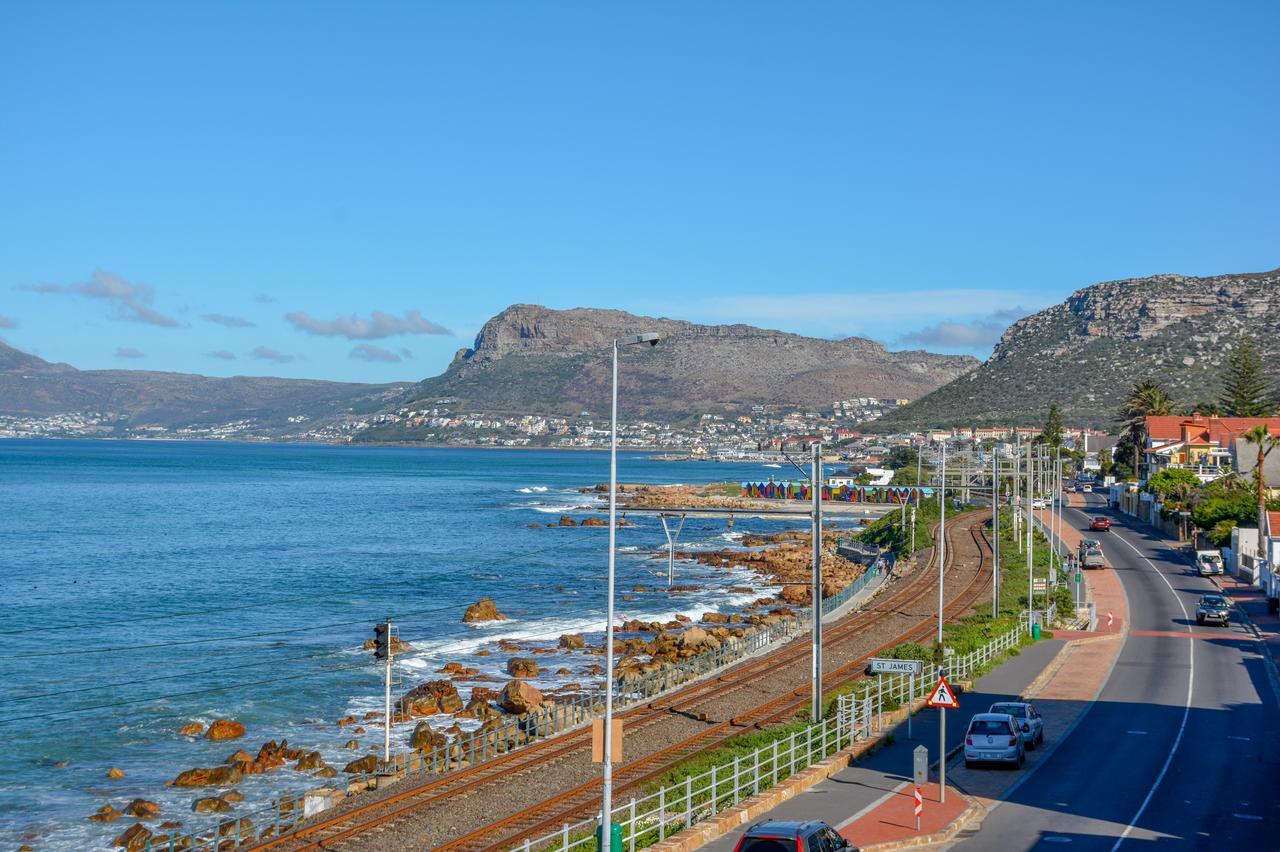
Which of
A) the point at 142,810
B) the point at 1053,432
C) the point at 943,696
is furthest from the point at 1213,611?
the point at 1053,432

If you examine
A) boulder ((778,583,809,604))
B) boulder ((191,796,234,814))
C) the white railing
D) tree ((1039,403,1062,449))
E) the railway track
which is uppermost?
tree ((1039,403,1062,449))

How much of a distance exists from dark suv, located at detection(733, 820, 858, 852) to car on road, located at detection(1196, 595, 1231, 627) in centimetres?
3940

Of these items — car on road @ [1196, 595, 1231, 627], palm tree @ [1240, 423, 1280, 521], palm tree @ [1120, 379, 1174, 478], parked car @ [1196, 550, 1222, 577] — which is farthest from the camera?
palm tree @ [1120, 379, 1174, 478]

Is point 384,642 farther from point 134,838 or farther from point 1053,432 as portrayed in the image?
point 1053,432

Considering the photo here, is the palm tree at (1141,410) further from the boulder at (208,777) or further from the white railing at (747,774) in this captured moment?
the boulder at (208,777)

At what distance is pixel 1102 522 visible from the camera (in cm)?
9175

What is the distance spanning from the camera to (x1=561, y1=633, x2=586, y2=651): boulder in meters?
57.2

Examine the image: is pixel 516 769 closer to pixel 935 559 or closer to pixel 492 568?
pixel 935 559

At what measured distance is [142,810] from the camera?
30.7m

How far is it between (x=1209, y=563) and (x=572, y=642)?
3726 cm

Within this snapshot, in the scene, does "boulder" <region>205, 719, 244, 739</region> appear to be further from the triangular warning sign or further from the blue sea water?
the triangular warning sign

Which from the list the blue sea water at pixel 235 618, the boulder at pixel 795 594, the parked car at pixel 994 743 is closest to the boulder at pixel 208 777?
the blue sea water at pixel 235 618

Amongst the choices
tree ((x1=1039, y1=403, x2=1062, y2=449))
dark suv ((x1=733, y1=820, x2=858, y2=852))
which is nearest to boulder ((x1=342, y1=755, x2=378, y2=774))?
dark suv ((x1=733, y1=820, x2=858, y2=852))

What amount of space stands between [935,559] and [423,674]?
4061cm
